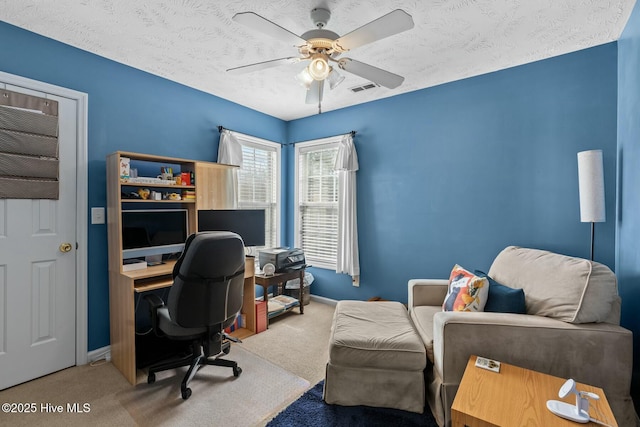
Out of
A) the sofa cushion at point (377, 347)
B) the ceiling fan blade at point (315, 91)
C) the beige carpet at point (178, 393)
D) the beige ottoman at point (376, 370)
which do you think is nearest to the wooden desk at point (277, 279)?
the beige carpet at point (178, 393)

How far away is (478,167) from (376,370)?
6.80 ft

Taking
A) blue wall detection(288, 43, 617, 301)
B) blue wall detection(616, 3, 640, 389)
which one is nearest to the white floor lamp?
blue wall detection(616, 3, 640, 389)

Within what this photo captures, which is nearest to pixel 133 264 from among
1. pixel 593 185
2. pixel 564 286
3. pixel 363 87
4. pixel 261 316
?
pixel 261 316

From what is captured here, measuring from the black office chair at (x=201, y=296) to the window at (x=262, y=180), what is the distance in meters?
1.77

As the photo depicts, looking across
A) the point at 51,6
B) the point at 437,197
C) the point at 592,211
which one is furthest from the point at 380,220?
the point at 51,6

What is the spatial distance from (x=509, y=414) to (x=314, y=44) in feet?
6.77

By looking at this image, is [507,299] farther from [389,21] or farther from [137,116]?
[137,116]

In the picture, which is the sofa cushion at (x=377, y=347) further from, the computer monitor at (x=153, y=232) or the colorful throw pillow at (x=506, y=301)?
the computer monitor at (x=153, y=232)

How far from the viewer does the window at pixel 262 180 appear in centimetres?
378

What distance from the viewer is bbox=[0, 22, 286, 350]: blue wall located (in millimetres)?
2164

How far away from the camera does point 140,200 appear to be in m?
2.49

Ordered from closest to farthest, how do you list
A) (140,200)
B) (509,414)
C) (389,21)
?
1. (509,414)
2. (389,21)
3. (140,200)

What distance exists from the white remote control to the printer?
2.18m

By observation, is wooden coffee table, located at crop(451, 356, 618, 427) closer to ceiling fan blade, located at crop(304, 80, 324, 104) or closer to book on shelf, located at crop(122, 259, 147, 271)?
ceiling fan blade, located at crop(304, 80, 324, 104)
